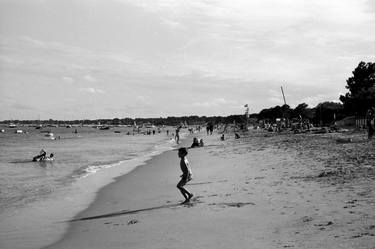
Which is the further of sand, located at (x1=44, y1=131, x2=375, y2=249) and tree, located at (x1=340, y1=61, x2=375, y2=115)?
tree, located at (x1=340, y1=61, x2=375, y2=115)

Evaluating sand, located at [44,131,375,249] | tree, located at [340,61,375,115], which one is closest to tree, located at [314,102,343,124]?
tree, located at [340,61,375,115]

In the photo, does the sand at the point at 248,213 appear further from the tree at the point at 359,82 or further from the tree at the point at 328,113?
the tree at the point at 328,113

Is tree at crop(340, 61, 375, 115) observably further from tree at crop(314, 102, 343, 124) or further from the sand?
the sand

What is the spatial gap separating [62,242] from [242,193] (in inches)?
204

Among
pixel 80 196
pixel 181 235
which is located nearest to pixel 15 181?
pixel 80 196

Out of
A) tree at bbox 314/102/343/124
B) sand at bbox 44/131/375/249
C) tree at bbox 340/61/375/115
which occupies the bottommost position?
sand at bbox 44/131/375/249

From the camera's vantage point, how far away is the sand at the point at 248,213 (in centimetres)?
701

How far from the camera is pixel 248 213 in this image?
903 cm

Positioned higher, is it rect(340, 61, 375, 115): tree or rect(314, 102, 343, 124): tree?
rect(340, 61, 375, 115): tree

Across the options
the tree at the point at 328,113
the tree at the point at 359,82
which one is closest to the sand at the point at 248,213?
the tree at the point at 359,82

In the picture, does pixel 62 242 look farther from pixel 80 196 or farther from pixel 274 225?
pixel 80 196

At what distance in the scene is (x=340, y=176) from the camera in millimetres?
11844

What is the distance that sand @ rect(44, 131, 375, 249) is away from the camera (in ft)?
23.0

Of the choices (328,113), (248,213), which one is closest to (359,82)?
(328,113)
